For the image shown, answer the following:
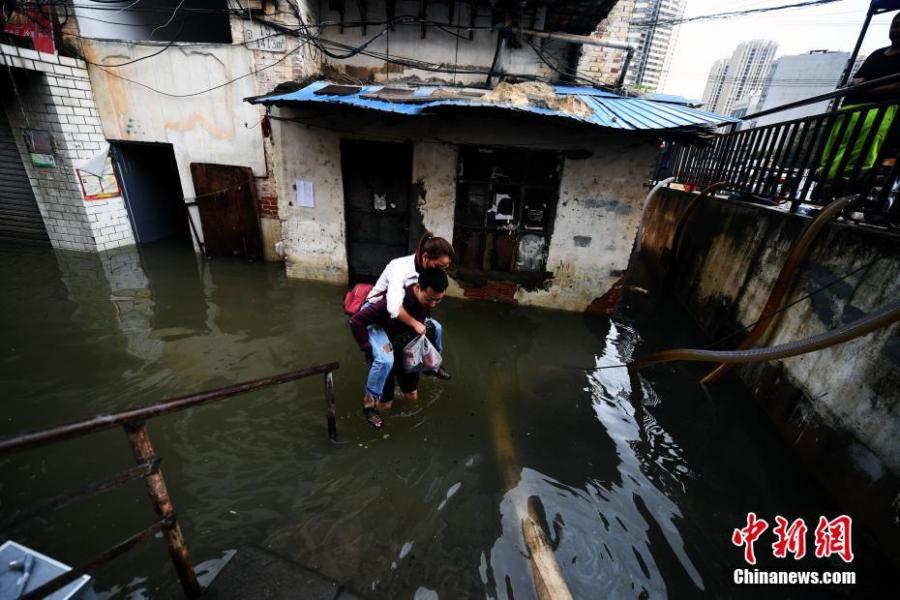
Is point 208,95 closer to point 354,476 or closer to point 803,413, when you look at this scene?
point 354,476

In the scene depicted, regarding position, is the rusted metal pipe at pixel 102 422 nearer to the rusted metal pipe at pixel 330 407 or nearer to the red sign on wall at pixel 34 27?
the rusted metal pipe at pixel 330 407

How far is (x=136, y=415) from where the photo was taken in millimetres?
1572

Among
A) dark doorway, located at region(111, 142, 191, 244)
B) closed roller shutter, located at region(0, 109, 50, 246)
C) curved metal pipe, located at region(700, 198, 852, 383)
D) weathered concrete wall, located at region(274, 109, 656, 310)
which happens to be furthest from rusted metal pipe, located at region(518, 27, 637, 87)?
closed roller shutter, located at region(0, 109, 50, 246)

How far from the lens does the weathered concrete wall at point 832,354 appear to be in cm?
295

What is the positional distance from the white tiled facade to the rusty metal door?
2007mm

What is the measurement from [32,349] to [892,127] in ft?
31.7

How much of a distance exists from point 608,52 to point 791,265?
4.65 meters

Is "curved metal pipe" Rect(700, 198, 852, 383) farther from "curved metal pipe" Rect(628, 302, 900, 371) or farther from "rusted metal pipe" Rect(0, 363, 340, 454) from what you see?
"rusted metal pipe" Rect(0, 363, 340, 454)

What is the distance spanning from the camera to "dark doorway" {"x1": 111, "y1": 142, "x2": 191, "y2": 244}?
8180 mm

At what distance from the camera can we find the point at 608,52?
6379 millimetres

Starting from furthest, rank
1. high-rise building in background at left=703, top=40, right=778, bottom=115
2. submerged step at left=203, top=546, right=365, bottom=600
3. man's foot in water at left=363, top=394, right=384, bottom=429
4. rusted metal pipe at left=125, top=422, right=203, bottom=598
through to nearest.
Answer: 1. high-rise building in background at left=703, top=40, right=778, bottom=115
2. man's foot in water at left=363, top=394, right=384, bottom=429
3. submerged step at left=203, top=546, right=365, bottom=600
4. rusted metal pipe at left=125, top=422, right=203, bottom=598

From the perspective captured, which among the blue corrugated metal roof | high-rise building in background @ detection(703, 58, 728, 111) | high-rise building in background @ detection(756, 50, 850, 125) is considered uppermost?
high-rise building in background @ detection(703, 58, 728, 111)

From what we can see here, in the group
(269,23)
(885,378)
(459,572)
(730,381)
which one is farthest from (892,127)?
(269,23)

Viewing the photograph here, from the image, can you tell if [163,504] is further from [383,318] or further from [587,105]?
[587,105]
